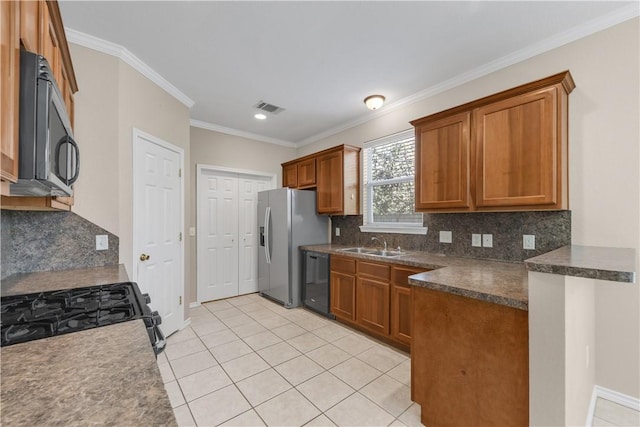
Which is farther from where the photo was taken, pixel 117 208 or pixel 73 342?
pixel 117 208

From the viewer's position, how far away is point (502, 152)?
2.14m

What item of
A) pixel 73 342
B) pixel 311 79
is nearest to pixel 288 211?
pixel 311 79

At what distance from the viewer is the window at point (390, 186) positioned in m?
3.30

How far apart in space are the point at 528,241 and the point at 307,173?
293 cm

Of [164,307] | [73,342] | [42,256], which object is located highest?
[42,256]

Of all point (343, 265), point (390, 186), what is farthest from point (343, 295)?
point (390, 186)

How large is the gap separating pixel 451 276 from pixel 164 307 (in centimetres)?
279

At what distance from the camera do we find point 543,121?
1959 mm

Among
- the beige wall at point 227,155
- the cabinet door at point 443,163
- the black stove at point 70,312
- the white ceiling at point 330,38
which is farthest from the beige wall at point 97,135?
the cabinet door at point 443,163

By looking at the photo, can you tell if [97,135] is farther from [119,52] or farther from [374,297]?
[374,297]

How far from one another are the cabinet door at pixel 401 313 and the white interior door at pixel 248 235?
2.73 m

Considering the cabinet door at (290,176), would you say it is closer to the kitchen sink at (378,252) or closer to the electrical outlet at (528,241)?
the kitchen sink at (378,252)

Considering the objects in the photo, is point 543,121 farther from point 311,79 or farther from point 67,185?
point 67,185

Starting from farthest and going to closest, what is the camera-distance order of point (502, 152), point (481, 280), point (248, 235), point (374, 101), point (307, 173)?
point (248, 235) < point (307, 173) < point (374, 101) < point (502, 152) < point (481, 280)
